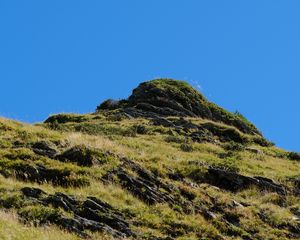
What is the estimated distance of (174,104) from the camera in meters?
53.9

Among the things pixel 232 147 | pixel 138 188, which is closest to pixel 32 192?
pixel 138 188

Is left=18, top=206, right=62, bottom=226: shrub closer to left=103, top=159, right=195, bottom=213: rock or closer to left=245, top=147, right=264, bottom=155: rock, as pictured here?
left=103, top=159, right=195, bottom=213: rock

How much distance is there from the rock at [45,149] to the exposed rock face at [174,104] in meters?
23.9

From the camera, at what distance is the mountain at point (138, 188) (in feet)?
63.9

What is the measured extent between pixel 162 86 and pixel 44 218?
38.4m

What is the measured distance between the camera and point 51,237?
16844 mm

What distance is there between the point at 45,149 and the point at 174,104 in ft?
90.6

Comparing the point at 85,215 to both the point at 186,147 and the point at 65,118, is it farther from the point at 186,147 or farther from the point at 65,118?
the point at 65,118

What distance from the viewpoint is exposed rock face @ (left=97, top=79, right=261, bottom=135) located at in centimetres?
5306

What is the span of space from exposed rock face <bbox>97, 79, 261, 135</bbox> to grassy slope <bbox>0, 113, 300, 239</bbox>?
12.3m

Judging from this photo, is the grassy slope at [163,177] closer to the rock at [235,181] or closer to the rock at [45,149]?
the rock at [45,149]

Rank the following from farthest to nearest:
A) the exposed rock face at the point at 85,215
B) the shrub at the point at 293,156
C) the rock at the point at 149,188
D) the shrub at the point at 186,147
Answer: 1. the shrub at the point at 293,156
2. the shrub at the point at 186,147
3. the rock at the point at 149,188
4. the exposed rock face at the point at 85,215

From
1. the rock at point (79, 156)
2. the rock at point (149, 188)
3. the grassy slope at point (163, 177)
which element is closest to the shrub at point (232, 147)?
the grassy slope at point (163, 177)

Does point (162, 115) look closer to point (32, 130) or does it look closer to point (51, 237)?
point (32, 130)
